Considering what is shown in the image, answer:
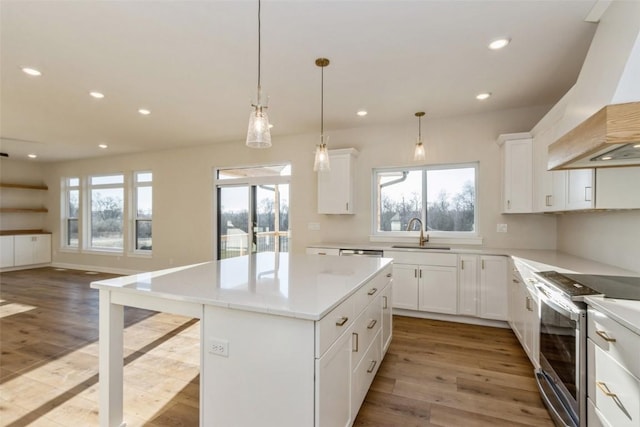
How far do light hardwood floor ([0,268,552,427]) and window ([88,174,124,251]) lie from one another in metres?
3.25

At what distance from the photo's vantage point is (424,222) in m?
4.38

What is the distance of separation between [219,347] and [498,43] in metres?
2.89

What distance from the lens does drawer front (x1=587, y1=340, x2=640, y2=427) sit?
1.17 m

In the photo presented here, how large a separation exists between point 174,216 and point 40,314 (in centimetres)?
261

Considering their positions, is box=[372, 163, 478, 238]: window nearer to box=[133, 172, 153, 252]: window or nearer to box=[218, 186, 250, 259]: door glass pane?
box=[218, 186, 250, 259]: door glass pane

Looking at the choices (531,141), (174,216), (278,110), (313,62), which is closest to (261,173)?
(278,110)

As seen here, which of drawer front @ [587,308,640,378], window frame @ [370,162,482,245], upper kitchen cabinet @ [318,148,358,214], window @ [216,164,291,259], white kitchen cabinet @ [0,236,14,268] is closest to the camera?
drawer front @ [587,308,640,378]

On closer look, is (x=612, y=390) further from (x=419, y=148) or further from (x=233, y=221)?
(x=233, y=221)

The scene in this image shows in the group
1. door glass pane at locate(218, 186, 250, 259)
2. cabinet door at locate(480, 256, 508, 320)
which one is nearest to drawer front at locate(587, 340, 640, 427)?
cabinet door at locate(480, 256, 508, 320)

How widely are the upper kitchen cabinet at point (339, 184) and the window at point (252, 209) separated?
911 mm

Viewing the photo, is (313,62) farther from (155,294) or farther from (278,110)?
(155,294)

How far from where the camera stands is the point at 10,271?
6.91 metres

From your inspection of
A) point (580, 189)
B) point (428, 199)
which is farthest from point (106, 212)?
point (580, 189)

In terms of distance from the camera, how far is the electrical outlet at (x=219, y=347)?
4.74ft
